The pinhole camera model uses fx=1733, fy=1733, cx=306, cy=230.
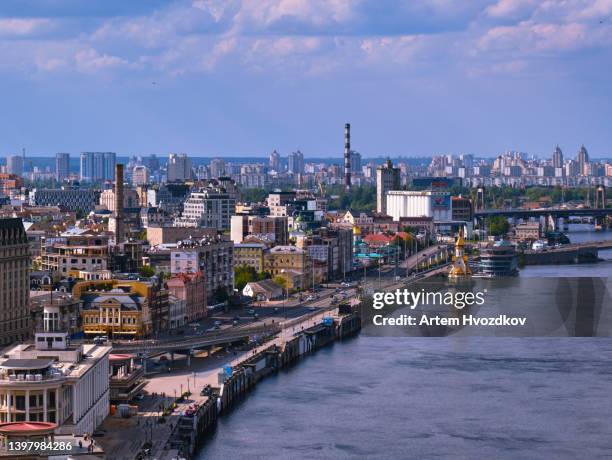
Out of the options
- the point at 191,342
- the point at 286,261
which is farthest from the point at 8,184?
the point at 191,342

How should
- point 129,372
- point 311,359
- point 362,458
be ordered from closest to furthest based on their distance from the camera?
point 362,458
point 129,372
point 311,359

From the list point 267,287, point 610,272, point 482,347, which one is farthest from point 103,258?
point 610,272

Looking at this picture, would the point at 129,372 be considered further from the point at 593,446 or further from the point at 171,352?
the point at 593,446

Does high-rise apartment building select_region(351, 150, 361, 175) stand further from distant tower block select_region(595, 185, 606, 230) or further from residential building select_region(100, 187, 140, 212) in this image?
residential building select_region(100, 187, 140, 212)

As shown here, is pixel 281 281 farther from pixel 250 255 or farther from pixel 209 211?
pixel 209 211

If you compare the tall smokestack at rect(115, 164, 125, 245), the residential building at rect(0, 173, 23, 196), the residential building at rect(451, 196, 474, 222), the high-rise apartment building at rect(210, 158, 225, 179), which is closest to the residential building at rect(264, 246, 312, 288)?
the tall smokestack at rect(115, 164, 125, 245)

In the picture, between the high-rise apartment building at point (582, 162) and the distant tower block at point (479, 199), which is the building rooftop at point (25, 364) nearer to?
the distant tower block at point (479, 199)
